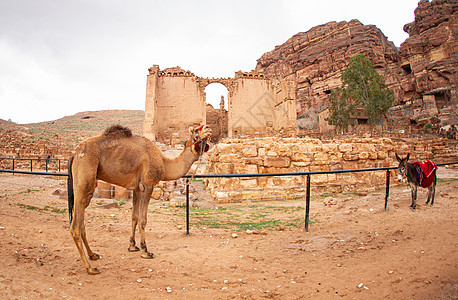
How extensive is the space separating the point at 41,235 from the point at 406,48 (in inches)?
2658

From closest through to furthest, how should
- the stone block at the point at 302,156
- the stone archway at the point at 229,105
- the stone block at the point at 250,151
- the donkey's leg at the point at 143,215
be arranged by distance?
the donkey's leg at the point at 143,215
the stone block at the point at 250,151
the stone block at the point at 302,156
the stone archway at the point at 229,105

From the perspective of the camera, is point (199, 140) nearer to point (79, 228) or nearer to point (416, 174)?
point (79, 228)

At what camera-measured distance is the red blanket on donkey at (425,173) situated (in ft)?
19.6

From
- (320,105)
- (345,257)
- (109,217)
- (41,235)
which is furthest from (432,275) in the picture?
(320,105)

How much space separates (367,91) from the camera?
3606 cm

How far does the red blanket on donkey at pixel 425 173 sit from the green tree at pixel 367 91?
108 feet

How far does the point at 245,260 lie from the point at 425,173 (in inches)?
203

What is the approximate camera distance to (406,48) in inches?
2078

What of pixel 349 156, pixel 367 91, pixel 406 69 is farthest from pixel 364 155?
pixel 406 69

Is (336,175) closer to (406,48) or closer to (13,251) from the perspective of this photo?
(13,251)

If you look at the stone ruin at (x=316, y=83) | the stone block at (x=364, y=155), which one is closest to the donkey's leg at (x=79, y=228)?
the stone block at (x=364, y=155)

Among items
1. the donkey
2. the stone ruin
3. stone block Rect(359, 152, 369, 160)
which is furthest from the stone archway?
the donkey

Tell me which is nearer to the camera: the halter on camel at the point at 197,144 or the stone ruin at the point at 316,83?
the halter on camel at the point at 197,144

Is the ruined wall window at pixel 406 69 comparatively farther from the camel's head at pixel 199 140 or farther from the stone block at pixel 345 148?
the camel's head at pixel 199 140
